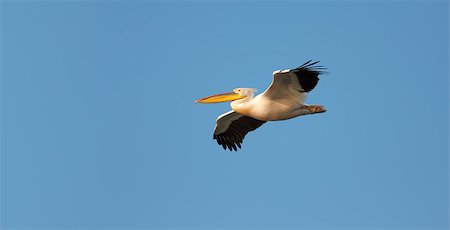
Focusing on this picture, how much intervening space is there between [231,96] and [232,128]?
1.07 meters

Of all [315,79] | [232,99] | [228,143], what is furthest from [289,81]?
[228,143]

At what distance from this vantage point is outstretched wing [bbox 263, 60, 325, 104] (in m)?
14.9

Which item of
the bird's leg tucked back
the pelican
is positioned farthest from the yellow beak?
the bird's leg tucked back

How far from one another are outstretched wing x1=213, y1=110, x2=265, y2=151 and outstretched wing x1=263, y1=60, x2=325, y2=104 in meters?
1.84

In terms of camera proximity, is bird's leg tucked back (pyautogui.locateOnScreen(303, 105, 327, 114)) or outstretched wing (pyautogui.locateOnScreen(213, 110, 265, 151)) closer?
bird's leg tucked back (pyautogui.locateOnScreen(303, 105, 327, 114))

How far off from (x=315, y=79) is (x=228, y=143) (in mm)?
3213

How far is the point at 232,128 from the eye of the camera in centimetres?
1756

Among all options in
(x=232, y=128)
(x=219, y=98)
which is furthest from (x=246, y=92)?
(x=232, y=128)

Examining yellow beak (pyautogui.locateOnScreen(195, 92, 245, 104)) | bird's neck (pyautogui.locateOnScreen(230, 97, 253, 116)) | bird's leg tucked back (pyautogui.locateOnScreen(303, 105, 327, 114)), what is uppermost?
yellow beak (pyautogui.locateOnScreen(195, 92, 245, 104))

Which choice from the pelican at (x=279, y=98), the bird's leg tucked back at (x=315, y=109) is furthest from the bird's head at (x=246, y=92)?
the bird's leg tucked back at (x=315, y=109)

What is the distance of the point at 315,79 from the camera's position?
1506 cm

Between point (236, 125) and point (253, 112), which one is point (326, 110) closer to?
point (253, 112)

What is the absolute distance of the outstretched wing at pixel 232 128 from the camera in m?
17.3

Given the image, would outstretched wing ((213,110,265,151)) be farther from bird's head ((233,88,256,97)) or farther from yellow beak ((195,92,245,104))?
bird's head ((233,88,256,97))
